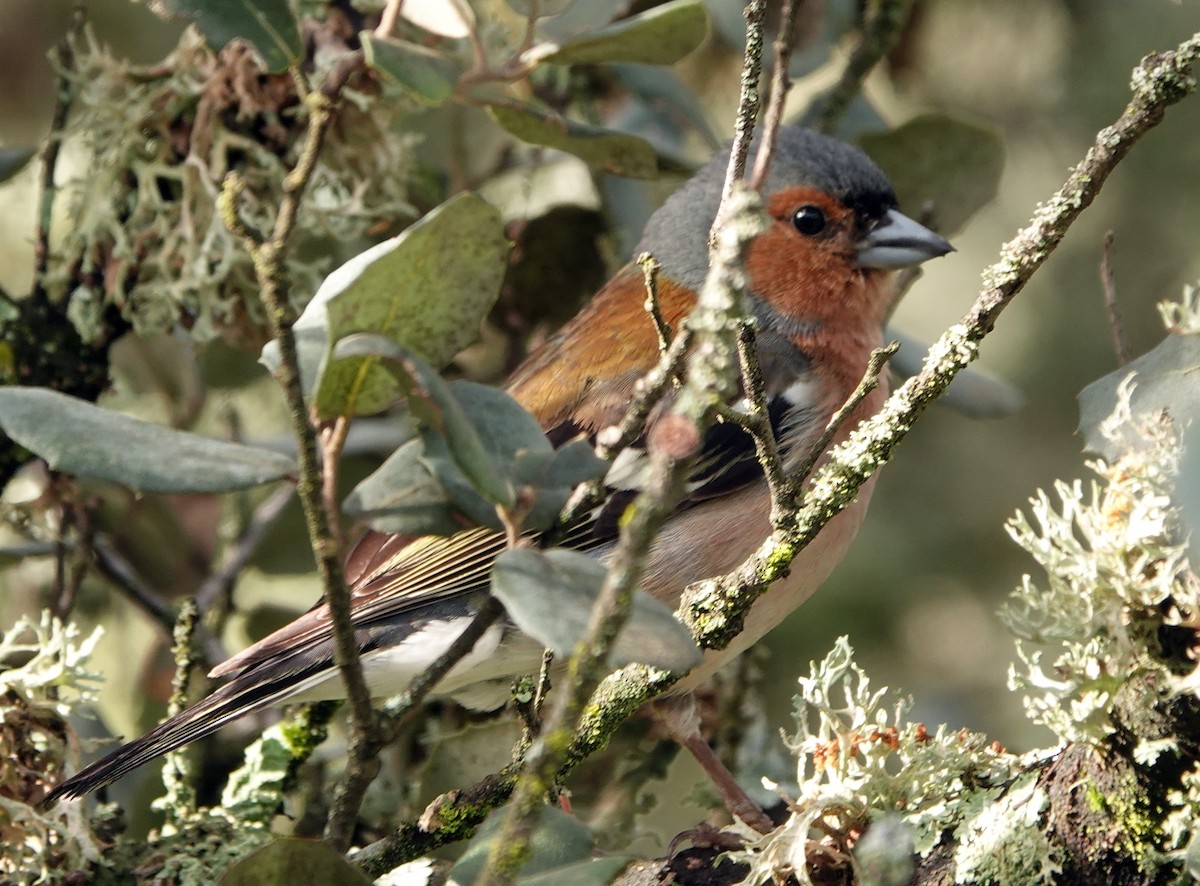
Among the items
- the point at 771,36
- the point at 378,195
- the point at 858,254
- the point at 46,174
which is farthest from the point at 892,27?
the point at 46,174

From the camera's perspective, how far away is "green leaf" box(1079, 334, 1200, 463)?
1814mm

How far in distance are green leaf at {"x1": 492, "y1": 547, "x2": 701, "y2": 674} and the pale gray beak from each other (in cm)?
214

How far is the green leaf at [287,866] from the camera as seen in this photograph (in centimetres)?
163

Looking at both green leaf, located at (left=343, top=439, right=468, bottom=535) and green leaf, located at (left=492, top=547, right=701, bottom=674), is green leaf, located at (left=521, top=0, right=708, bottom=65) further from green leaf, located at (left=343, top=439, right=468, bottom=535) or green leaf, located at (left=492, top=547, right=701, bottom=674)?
green leaf, located at (left=492, top=547, right=701, bottom=674)

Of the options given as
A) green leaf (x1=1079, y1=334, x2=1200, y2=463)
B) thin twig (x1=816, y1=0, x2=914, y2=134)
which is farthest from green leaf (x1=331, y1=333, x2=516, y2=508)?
thin twig (x1=816, y1=0, x2=914, y2=134)

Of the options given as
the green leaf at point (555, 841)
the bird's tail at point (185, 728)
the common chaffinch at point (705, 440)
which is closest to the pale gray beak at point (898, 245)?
the common chaffinch at point (705, 440)

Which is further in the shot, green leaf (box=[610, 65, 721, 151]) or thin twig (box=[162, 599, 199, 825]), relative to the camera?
green leaf (box=[610, 65, 721, 151])

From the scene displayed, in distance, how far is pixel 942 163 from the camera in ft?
11.7

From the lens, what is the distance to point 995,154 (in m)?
3.45

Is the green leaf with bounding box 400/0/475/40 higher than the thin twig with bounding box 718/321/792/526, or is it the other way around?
the green leaf with bounding box 400/0/475/40

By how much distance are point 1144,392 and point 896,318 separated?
11.0ft

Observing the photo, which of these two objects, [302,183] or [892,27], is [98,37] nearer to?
[892,27]

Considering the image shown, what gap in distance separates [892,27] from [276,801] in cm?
237

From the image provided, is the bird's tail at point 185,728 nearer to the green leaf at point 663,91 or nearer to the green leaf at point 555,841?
the green leaf at point 555,841
